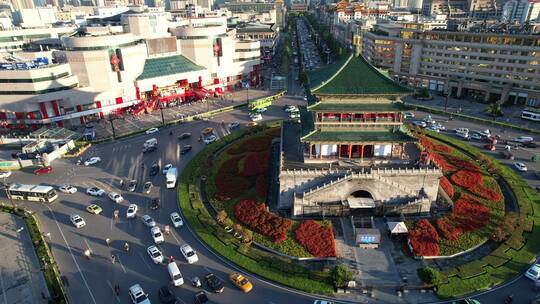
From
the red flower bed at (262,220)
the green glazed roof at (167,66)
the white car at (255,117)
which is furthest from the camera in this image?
the green glazed roof at (167,66)

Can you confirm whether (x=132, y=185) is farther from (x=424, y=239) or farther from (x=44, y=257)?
(x=424, y=239)

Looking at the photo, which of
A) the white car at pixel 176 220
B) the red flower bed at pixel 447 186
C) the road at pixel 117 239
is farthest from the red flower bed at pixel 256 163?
the red flower bed at pixel 447 186

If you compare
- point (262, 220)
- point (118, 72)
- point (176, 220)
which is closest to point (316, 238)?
point (262, 220)

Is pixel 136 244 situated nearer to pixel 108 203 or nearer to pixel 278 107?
pixel 108 203

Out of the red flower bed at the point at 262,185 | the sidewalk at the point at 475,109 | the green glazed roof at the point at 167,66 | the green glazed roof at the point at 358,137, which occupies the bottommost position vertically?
the sidewalk at the point at 475,109

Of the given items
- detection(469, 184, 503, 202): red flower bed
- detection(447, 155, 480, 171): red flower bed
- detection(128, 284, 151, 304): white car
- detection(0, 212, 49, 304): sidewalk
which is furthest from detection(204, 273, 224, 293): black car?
detection(447, 155, 480, 171): red flower bed

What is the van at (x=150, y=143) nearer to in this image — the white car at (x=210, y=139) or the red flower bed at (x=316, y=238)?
the white car at (x=210, y=139)

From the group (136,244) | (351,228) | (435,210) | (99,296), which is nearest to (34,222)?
(136,244)

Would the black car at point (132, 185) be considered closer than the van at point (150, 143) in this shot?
Yes

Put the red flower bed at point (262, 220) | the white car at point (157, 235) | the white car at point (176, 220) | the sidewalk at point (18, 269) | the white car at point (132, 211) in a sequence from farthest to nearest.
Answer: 1. the white car at point (132, 211)
2. the white car at point (176, 220)
3. the red flower bed at point (262, 220)
4. the white car at point (157, 235)
5. the sidewalk at point (18, 269)
